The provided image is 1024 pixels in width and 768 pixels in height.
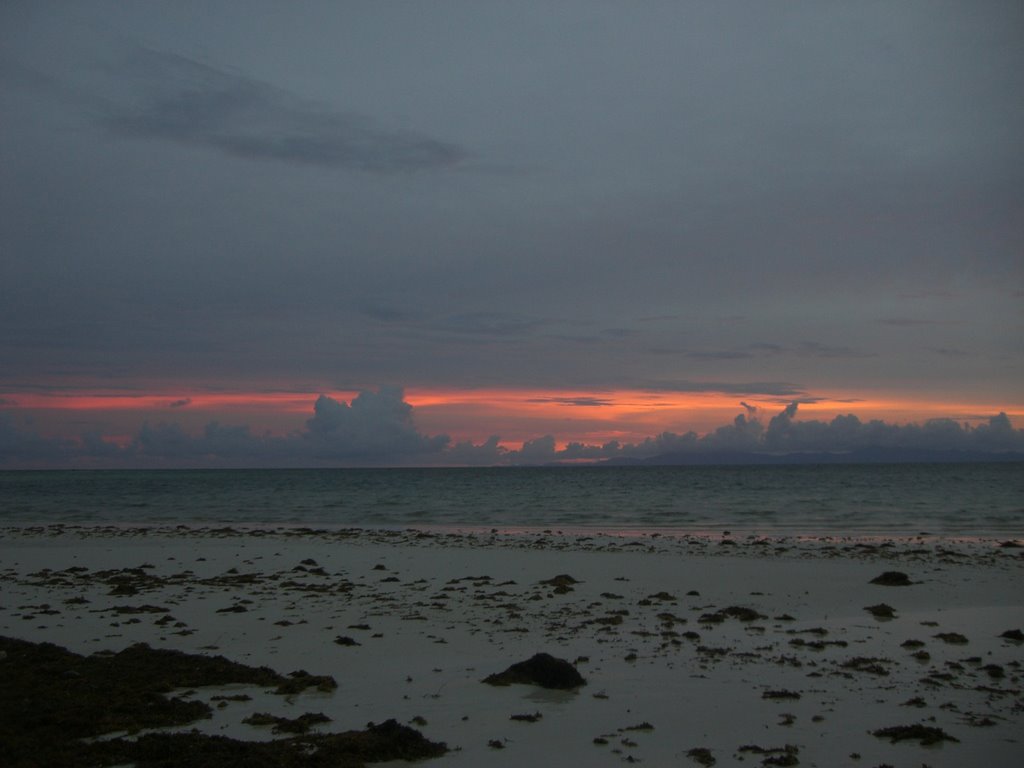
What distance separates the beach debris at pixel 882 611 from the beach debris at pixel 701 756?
33.2 feet

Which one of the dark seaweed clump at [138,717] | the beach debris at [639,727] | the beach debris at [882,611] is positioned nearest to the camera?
the dark seaweed clump at [138,717]

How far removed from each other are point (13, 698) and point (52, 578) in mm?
15003

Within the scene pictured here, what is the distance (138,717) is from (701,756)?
737 centimetres

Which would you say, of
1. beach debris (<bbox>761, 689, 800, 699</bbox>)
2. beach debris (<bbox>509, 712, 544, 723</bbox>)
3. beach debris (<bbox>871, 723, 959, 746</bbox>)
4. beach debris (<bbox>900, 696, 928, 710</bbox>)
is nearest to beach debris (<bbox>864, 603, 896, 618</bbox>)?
beach debris (<bbox>900, 696, 928, 710</bbox>)

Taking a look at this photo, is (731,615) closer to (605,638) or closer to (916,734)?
(605,638)

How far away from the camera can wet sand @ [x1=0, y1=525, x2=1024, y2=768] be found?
943 centimetres

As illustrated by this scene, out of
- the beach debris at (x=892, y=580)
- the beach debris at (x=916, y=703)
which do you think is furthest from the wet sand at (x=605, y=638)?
the beach debris at (x=892, y=580)

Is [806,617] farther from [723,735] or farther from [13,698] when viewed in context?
[13,698]

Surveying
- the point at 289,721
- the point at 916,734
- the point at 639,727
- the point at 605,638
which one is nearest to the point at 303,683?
the point at 289,721

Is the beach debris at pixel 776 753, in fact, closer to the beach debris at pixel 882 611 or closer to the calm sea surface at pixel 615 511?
A: the beach debris at pixel 882 611

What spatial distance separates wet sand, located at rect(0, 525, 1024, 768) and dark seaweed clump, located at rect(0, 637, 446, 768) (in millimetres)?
491

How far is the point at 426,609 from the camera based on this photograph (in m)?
18.1

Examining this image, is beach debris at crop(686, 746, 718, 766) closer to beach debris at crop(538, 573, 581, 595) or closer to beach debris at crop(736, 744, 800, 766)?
beach debris at crop(736, 744, 800, 766)

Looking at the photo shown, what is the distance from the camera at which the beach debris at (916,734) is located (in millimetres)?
9188
